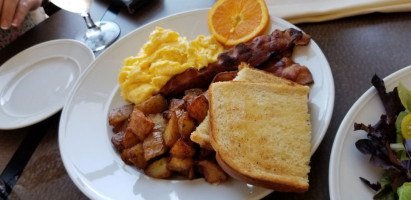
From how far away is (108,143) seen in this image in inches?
65.0

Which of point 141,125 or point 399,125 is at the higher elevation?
point 399,125

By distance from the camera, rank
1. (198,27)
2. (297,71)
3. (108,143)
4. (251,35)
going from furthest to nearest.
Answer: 1. (198,27)
2. (251,35)
3. (108,143)
4. (297,71)

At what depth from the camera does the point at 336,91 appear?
5.28 ft

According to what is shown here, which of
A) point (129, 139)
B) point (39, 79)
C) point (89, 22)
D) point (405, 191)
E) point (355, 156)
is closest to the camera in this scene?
point (405, 191)

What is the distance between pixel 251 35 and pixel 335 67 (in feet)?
1.63

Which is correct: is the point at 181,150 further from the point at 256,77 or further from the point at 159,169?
the point at 256,77

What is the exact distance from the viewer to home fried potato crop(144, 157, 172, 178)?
1.42m

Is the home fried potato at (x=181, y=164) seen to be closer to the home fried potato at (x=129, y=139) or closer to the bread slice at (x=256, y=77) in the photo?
the home fried potato at (x=129, y=139)

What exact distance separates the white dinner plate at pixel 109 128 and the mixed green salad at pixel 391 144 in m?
0.18

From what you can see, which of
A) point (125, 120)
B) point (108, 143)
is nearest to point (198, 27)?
point (125, 120)

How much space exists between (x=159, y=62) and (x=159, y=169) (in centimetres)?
61

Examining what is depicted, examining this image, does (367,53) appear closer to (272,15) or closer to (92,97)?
(272,15)

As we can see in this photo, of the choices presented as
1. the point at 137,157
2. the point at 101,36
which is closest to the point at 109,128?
the point at 137,157

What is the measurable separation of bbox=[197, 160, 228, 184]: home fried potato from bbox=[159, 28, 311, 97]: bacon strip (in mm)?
517
